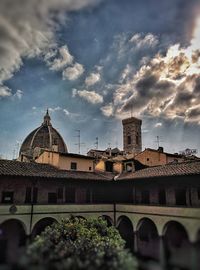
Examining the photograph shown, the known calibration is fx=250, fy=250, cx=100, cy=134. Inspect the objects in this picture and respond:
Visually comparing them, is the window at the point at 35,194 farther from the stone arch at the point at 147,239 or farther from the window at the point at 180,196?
the window at the point at 180,196

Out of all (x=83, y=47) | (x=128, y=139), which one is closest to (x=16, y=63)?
(x=83, y=47)

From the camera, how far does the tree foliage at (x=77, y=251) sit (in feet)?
22.0

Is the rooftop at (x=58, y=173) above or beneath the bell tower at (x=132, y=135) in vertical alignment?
beneath

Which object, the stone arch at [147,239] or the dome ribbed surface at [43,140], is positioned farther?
the dome ribbed surface at [43,140]

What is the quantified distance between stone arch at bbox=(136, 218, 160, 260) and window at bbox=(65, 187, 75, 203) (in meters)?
7.06

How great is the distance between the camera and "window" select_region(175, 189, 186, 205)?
19781 mm

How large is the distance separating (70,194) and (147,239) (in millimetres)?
8790

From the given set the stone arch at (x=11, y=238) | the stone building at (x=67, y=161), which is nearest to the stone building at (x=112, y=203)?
the stone arch at (x=11, y=238)

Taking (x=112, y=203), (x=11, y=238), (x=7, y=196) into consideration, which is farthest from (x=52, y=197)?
(x=112, y=203)

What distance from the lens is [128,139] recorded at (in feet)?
238

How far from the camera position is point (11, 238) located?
22.7 metres

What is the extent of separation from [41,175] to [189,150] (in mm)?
36631

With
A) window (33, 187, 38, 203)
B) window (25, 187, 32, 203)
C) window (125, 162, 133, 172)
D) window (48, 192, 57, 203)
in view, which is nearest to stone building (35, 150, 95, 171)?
window (125, 162, 133, 172)

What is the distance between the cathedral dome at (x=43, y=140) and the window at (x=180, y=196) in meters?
37.1
